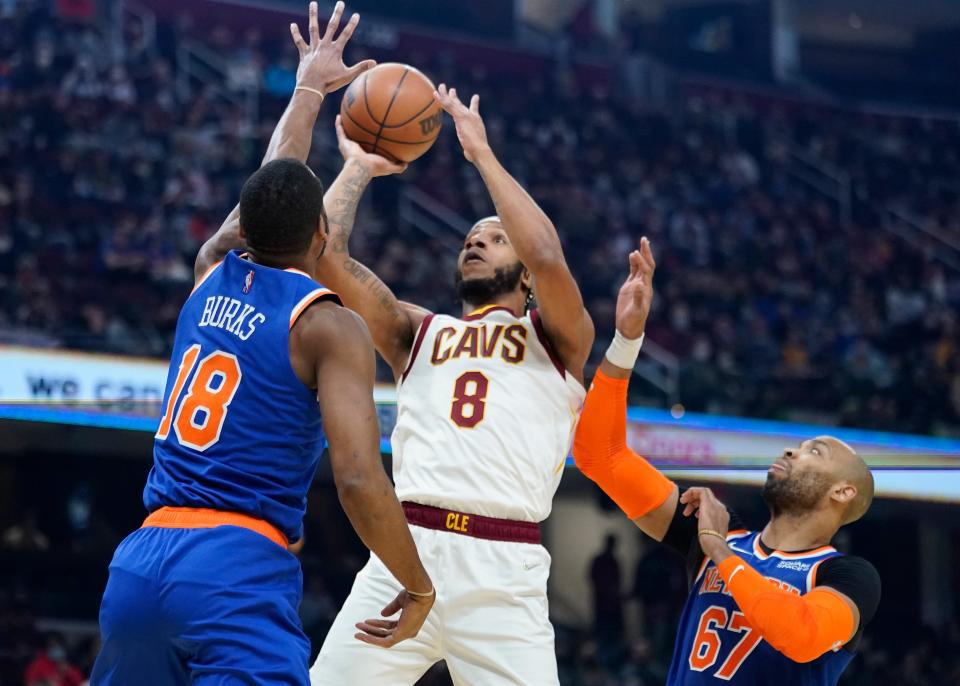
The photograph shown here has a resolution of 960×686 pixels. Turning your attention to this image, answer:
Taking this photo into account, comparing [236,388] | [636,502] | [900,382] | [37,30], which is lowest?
[900,382]

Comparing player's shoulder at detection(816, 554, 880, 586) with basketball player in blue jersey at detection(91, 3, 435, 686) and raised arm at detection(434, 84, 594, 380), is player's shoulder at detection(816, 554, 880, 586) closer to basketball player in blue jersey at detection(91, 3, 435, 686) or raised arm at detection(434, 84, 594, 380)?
raised arm at detection(434, 84, 594, 380)

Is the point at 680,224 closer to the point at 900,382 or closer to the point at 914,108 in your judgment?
the point at 900,382

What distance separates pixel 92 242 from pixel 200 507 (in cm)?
1048

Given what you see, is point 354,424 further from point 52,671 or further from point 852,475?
point 52,671

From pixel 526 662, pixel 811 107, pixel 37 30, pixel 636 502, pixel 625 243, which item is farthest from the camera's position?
pixel 811 107

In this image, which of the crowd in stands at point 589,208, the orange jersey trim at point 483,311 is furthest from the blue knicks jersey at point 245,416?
the crowd in stands at point 589,208

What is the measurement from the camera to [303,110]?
14.4 feet

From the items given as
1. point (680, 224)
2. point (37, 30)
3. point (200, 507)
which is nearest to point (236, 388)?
point (200, 507)

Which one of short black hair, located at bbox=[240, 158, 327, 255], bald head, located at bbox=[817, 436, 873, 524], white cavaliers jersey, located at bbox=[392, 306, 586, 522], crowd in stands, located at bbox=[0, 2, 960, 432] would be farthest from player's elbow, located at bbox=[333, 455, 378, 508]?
crowd in stands, located at bbox=[0, 2, 960, 432]

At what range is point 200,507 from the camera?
Result: 132 inches

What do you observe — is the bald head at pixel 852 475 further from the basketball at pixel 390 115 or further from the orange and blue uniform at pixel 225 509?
the orange and blue uniform at pixel 225 509

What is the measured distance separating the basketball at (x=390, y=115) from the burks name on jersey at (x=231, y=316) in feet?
5.60

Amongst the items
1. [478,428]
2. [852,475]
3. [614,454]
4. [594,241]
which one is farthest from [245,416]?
[594,241]

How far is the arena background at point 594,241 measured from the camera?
479 inches
